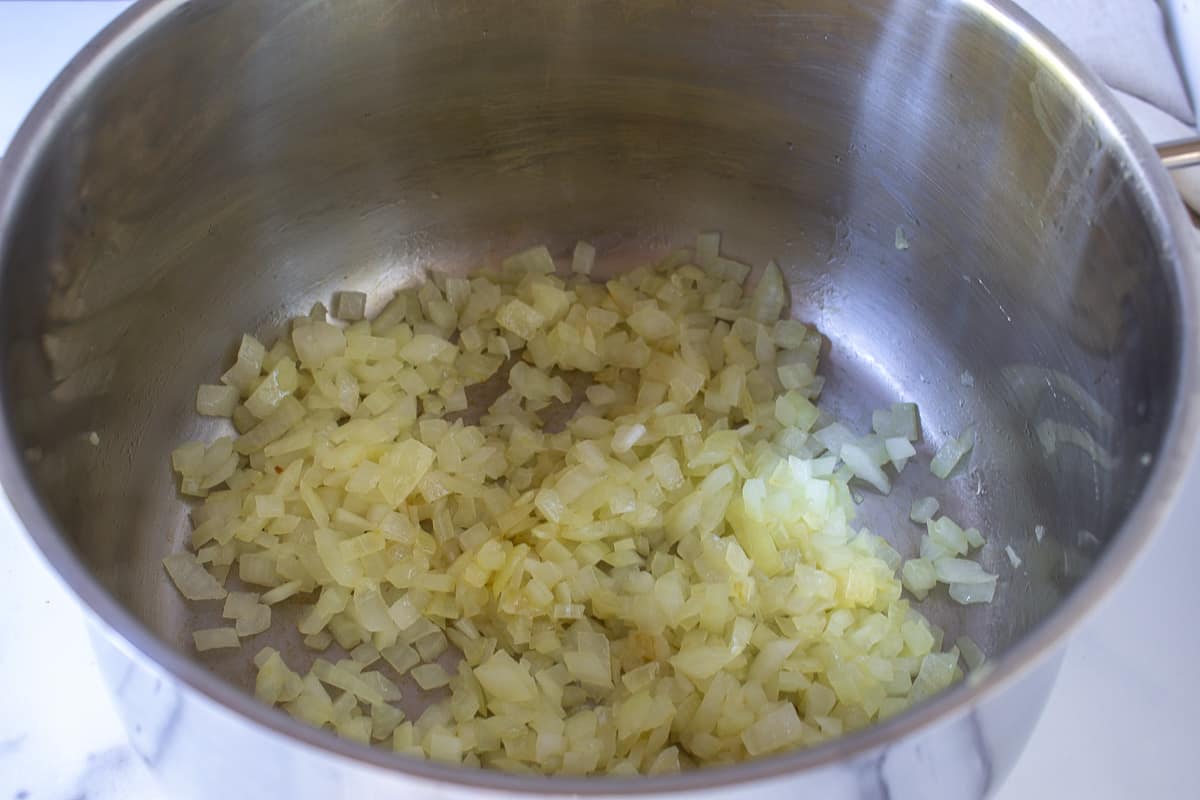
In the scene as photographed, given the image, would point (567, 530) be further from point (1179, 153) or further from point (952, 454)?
point (1179, 153)

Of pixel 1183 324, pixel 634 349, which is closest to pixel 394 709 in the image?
pixel 634 349

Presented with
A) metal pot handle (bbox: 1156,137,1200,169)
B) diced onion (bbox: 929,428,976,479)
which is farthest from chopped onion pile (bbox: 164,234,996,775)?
metal pot handle (bbox: 1156,137,1200,169)

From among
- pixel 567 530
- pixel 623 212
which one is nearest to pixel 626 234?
pixel 623 212

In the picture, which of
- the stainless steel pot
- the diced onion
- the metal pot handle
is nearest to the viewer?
the stainless steel pot

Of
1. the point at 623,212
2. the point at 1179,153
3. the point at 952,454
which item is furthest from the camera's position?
the point at 623,212

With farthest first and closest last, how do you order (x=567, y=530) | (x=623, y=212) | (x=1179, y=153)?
(x=623, y=212), (x=567, y=530), (x=1179, y=153)

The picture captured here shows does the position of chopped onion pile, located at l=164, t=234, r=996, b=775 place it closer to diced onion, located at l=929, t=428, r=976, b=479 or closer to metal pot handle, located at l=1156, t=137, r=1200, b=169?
diced onion, located at l=929, t=428, r=976, b=479

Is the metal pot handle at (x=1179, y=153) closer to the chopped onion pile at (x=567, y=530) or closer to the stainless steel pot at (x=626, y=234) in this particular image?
the stainless steel pot at (x=626, y=234)
